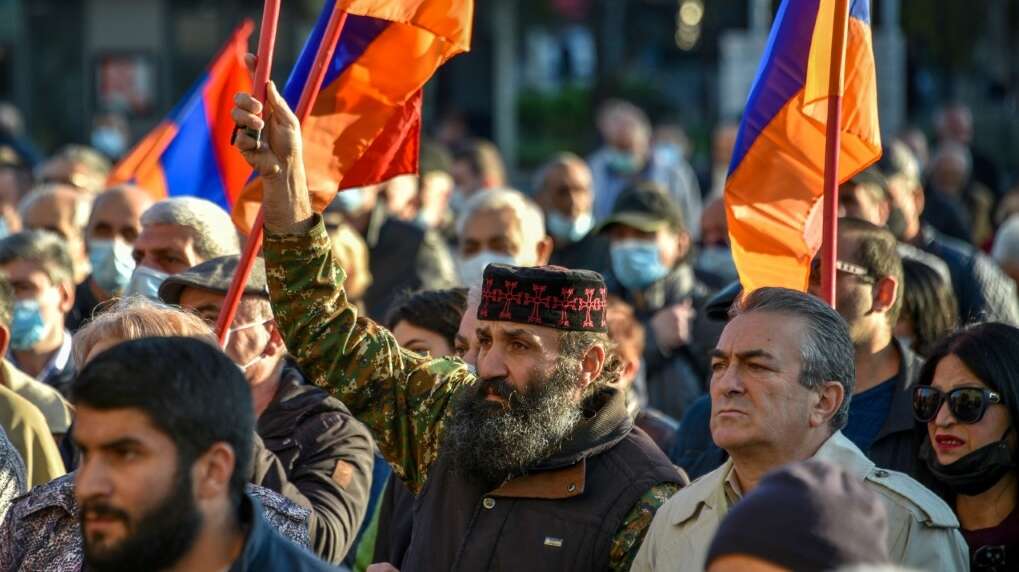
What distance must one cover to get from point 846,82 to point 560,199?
200 inches

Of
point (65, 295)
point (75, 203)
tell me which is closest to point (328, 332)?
point (65, 295)

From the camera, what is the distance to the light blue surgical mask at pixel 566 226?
11.3 m

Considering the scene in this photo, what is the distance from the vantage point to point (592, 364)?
505cm

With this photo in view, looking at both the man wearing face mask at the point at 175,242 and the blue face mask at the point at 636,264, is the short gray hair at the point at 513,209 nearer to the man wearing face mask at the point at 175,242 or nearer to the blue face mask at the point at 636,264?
the blue face mask at the point at 636,264

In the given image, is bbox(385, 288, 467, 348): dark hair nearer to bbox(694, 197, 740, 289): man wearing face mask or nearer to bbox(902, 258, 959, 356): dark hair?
bbox(902, 258, 959, 356): dark hair

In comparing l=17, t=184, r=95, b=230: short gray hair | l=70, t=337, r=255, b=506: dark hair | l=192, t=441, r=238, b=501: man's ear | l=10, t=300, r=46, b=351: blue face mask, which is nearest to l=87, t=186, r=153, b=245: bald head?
l=10, t=300, r=46, b=351: blue face mask

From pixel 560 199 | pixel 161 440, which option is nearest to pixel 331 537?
pixel 161 440

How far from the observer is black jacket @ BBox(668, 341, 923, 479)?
568cm

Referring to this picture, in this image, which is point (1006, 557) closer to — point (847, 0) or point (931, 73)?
point (847, 0)

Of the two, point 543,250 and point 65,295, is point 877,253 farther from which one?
point 65,295

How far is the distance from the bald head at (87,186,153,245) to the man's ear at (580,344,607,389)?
13.1 feet

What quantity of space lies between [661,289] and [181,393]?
5919 millimetres

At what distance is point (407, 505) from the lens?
5.59 meters

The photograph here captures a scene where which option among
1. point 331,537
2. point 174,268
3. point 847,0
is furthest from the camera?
point 174,268
